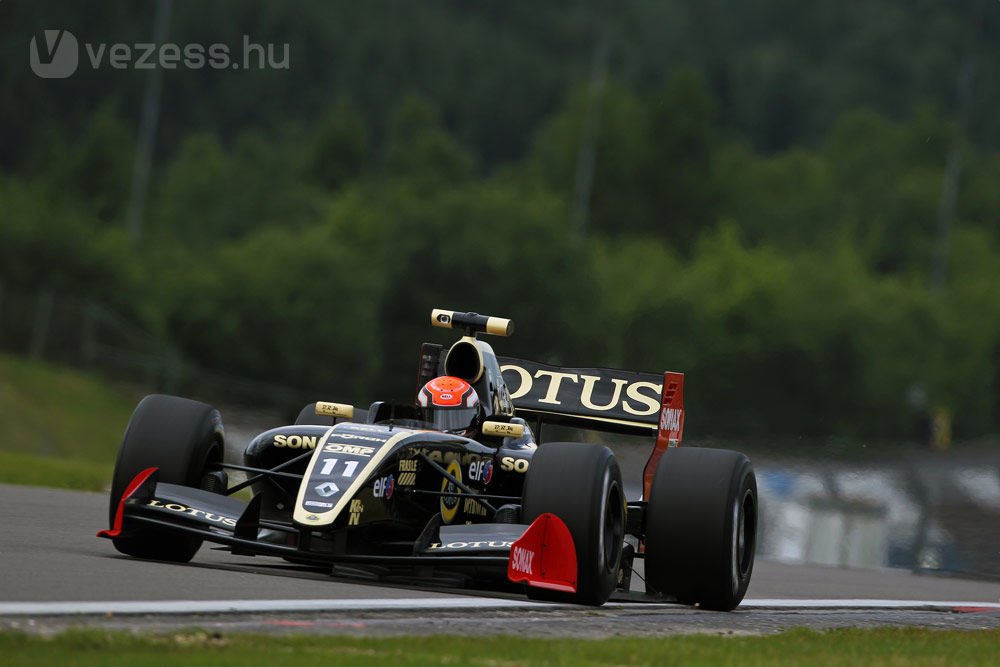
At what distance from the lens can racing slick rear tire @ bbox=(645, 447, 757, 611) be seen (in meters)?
10.4

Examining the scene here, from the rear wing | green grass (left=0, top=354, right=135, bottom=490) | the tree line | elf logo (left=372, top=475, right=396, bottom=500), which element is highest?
the tree line

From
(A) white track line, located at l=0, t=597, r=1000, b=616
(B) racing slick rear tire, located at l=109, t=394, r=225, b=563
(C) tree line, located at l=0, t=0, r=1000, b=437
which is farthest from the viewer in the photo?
(C) tree line, located at l=0, t=0, r=1000, b=437

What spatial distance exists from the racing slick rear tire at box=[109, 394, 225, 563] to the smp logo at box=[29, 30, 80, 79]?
6268 centimetres

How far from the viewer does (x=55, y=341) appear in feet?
113

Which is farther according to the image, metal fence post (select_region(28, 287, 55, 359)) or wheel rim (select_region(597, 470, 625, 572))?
metal fence post (select_region(28, 287, 55, 359))

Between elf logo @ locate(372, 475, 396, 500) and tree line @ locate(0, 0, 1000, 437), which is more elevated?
tree line @ locate(0, 0, 1000, 437)

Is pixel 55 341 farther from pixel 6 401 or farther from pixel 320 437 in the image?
pixel 320 437

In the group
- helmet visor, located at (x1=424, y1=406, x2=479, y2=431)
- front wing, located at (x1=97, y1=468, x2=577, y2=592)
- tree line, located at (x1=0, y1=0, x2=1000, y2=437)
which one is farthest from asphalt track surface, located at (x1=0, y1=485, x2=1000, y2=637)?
tree line, located at (x1=0, y1=0, x2=1000, y2=437)

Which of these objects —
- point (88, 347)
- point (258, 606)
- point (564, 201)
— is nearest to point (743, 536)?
point (258, 606)

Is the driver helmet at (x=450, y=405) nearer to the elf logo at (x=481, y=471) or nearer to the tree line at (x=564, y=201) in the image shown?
the elf logo at (x=481, y=471)

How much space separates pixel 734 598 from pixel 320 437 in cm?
282

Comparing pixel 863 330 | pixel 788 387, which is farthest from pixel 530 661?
pixel 863 330

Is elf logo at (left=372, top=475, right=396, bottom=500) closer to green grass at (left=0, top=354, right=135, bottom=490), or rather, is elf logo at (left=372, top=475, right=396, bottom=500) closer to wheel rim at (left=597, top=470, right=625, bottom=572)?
wheel rim at (left=597, top=470, right=625, bottom=572)

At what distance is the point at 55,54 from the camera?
257ft
